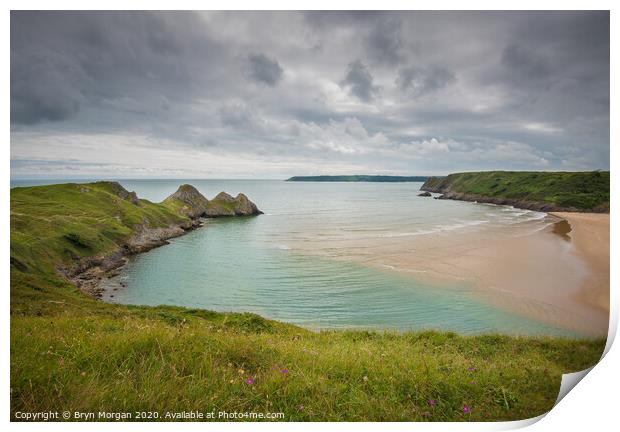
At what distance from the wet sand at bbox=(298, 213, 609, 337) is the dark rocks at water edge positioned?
33166 mm

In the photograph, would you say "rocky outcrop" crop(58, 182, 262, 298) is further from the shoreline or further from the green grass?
the green grass

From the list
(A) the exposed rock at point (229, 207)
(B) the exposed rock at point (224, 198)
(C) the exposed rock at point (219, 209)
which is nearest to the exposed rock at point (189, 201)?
(C) the exposed rock at point (219, 209)

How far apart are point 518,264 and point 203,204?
171ft

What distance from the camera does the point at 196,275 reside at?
2292 centimetres

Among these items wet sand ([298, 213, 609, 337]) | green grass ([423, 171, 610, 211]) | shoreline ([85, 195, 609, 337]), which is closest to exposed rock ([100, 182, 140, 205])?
shoreline ([85, 195, 609, 337])

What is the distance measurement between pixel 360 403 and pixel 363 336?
5964mm

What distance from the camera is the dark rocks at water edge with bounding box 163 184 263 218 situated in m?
54.0

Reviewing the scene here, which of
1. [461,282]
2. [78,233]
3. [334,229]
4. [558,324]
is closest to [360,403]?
[558,324]

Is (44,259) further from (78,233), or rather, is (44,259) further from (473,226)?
(473,226)

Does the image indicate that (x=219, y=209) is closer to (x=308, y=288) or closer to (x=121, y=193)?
(x=121, y=193)

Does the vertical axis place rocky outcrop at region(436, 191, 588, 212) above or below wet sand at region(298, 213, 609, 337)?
above

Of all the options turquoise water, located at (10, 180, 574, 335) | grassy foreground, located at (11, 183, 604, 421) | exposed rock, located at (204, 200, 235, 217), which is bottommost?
turquoise water, located at (10, 180, 574, 335)

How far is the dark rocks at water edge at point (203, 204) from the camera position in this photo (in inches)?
2125

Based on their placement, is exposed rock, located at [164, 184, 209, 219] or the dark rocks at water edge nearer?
exposed rock, located at [164, 184, 209, 219]
